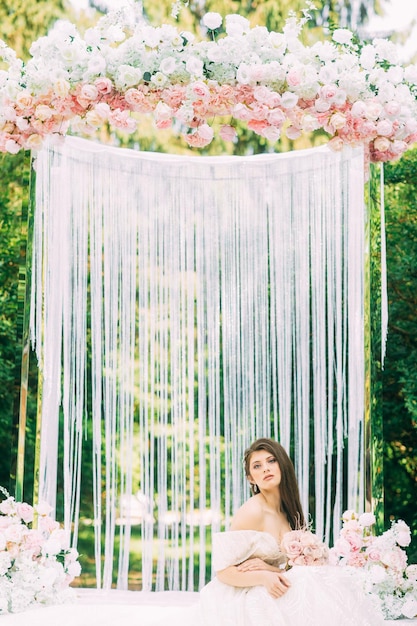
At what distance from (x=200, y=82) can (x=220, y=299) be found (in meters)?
1.65

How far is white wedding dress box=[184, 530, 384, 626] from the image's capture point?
3.34m

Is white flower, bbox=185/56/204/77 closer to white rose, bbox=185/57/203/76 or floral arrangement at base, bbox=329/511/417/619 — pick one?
white rose, bbox=185/57/203/76

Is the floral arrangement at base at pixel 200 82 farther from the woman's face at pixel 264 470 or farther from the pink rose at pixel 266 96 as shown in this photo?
the woman's face at pixel 264 470

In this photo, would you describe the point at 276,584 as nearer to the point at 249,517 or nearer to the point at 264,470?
the point at 249,517

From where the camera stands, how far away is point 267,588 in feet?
11.4

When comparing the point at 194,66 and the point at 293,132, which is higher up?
the point at 194,66

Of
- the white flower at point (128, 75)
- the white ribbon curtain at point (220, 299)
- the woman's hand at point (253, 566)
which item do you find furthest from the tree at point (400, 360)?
the woman's hand at point (253, 566)

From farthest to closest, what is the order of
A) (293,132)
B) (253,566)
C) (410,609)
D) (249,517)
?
(293,132) → (410,609) → (249,517) → (253,566)

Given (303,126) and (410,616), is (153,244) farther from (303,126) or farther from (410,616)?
(410,616)

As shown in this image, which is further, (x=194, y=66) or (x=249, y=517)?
(x=194, y=66)

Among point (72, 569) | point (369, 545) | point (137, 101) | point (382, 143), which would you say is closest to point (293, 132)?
point (382, 143)

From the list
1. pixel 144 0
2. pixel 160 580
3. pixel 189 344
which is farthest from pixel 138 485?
pixel 144 0

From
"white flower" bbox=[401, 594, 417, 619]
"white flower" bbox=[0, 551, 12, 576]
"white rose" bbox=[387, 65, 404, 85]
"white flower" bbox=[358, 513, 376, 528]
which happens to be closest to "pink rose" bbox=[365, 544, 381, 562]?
"white flower" bbox=[358, 513, 376, 528]

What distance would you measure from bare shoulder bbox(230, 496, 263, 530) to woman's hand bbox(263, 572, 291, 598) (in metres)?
0.37
